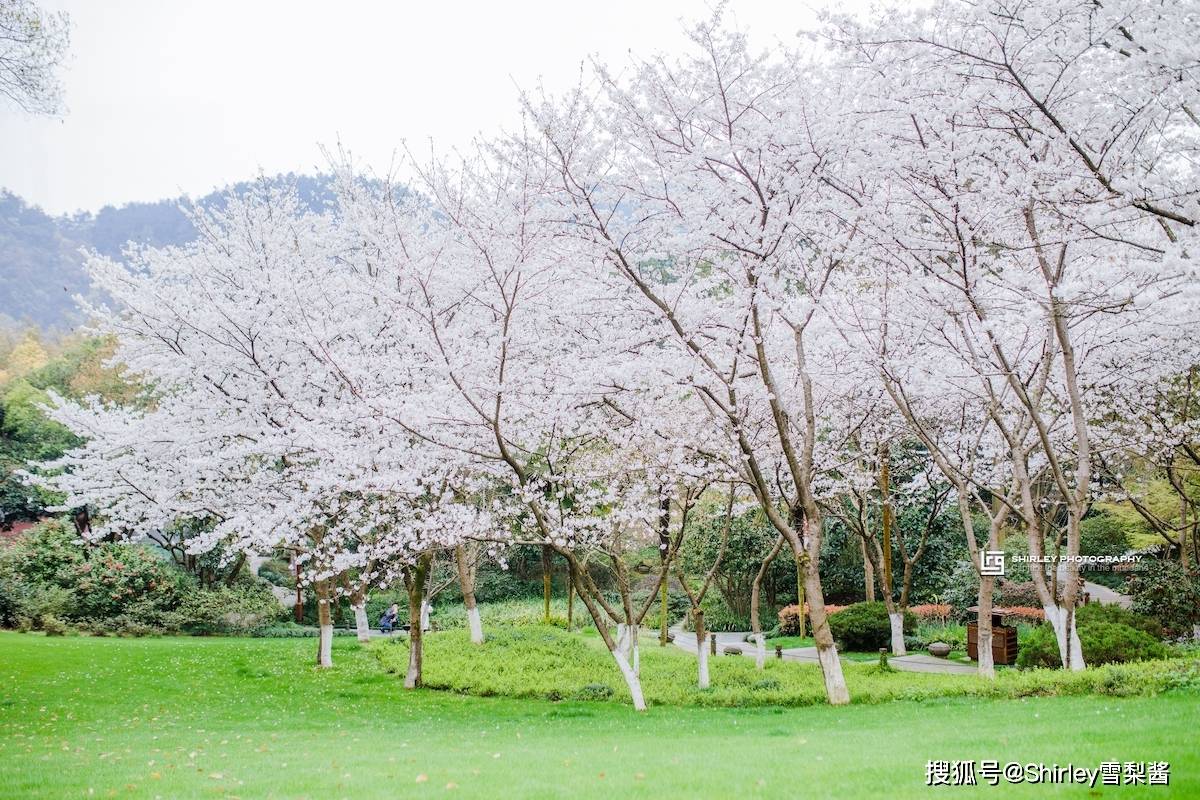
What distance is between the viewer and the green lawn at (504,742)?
5395 millimetres

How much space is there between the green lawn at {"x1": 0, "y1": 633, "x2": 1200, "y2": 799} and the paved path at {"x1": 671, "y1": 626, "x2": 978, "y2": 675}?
7.11 m

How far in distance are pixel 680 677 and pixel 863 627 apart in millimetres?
7907

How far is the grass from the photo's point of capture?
31.5 feet

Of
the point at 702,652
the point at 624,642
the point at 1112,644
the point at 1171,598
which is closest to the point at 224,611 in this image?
the point at 702,652

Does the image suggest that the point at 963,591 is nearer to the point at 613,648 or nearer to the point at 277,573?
the point at 613,648

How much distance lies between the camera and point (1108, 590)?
29.5 metres

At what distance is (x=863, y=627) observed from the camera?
20578 millimetres

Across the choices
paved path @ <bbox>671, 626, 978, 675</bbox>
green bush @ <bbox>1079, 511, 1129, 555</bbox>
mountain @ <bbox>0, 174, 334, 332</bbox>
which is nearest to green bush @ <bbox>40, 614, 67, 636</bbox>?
paved path @ <bbox>671, 626, 978, 675</bbox>

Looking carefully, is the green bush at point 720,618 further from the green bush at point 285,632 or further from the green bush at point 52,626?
the green bush at point 52,626

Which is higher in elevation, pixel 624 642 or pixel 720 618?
pixel 624 642

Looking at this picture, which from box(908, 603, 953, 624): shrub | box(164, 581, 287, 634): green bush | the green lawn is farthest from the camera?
box(164, 581, 287, 634): green bush

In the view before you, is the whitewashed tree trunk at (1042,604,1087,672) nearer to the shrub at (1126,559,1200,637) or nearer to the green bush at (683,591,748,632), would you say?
the shrub at (1126,559,1200,637)

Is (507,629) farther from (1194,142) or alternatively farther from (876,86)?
(1194,142)

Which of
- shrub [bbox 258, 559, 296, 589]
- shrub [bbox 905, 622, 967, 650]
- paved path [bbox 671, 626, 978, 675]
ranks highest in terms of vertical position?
shrub [bbox 258, 559, 296, 589]
